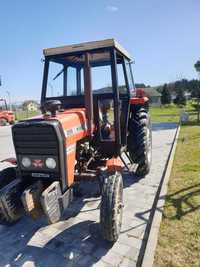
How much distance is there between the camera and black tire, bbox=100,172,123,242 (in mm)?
2754

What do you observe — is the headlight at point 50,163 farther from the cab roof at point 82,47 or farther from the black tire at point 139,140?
the black tire at point 139,140

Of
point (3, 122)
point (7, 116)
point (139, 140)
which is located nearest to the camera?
point (139, 140)

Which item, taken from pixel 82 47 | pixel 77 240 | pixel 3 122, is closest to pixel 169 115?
pixel 3 122

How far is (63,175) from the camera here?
2982 millimetres

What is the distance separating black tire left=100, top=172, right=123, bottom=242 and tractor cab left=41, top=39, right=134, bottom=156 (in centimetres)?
108

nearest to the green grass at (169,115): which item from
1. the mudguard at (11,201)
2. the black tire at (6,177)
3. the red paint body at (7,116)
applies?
the red paint body at (7,116)

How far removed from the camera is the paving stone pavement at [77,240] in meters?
2.72

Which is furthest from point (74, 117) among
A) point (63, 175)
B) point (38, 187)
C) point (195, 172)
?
point (195, 172)

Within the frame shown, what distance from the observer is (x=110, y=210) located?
9.07 ft

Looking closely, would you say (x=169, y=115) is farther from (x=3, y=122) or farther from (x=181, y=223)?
(x=181, y=223)

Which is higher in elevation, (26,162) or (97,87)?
(97,87)

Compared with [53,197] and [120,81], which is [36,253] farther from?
[120,81]

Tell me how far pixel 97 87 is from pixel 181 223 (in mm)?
2368

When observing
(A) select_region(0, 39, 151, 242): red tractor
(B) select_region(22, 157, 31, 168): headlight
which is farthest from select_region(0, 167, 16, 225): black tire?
(B) select_region(22, 157, 31, 168): headlight
